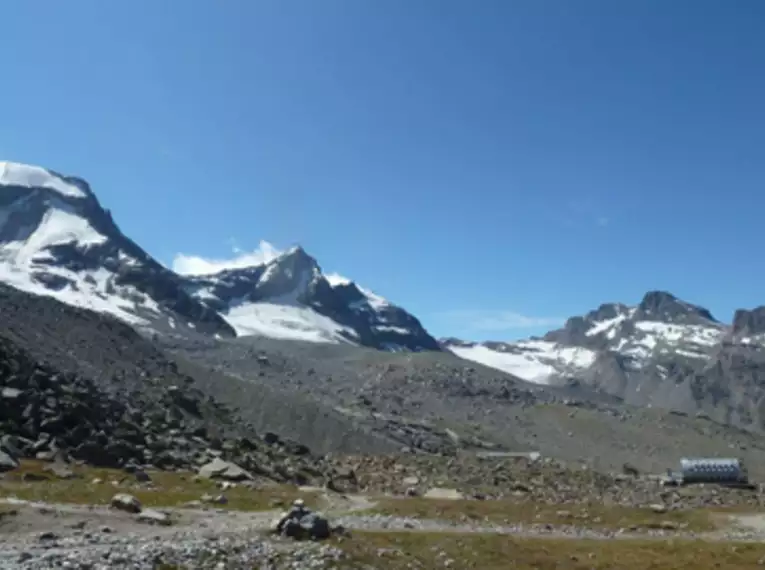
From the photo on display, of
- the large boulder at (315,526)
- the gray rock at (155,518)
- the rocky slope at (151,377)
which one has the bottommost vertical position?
the gray rock at (155,518)

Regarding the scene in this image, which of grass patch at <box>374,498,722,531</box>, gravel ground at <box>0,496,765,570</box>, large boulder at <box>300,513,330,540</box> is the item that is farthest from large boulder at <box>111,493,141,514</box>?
grass patch at <box>374,498,722,531</box>

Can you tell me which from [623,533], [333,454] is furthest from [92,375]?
[623,533]

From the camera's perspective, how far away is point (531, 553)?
152 ft

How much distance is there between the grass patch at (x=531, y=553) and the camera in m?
38.1

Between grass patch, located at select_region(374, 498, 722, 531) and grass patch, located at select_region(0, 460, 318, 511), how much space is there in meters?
9.54

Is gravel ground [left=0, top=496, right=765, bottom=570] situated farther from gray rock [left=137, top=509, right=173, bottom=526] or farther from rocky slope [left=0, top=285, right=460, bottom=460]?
rocky slope [left=0, top=285, right=460, bottom=460]

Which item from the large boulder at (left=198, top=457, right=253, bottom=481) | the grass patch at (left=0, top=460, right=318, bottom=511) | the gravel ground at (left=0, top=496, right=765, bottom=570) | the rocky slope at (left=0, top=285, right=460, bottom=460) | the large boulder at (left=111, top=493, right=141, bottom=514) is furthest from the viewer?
the rocky slope at (left=0, top=285, right=460, bottom=460)

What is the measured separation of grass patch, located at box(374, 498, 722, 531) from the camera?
216 ft

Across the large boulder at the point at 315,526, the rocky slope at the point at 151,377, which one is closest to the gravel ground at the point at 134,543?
the large boulder at the point at 315,526

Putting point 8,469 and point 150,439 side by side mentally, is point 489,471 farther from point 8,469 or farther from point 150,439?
point 8,469

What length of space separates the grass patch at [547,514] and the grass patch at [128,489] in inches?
376

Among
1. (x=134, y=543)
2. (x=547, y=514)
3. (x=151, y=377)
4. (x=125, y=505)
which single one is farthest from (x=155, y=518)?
(x=151, y=377)

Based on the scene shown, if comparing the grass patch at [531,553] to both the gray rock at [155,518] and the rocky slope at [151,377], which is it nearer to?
the gray rock at [155,518]

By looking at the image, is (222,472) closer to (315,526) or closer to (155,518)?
(155,518)
